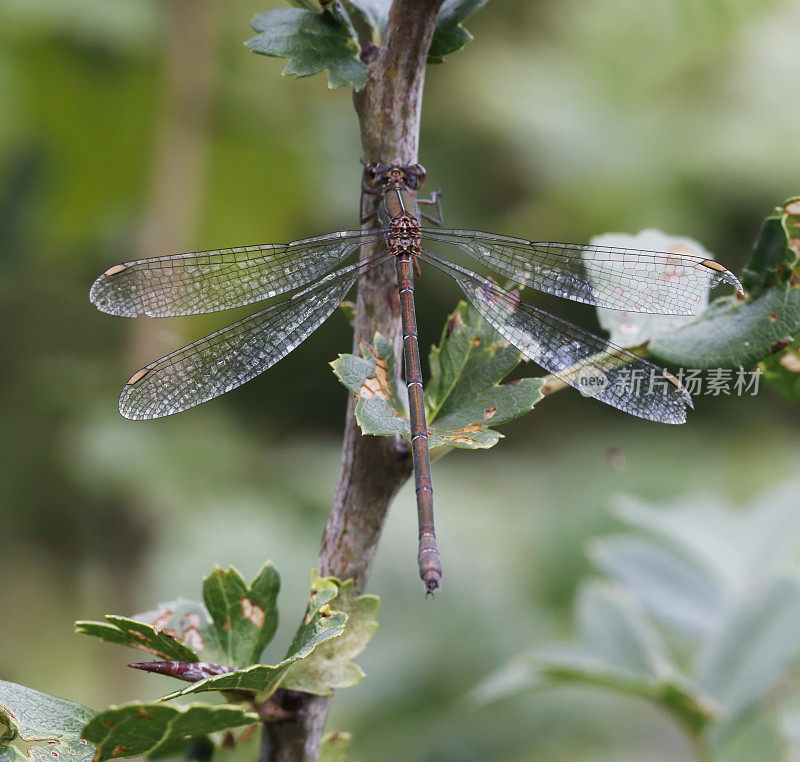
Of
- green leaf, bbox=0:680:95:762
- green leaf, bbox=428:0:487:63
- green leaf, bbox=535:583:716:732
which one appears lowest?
green leaf, bbox=535:583:716:732

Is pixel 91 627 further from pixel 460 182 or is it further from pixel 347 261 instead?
pixel 460 182

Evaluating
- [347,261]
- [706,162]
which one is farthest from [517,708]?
[706,162]

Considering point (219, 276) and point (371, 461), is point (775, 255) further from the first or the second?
point (219, 276)

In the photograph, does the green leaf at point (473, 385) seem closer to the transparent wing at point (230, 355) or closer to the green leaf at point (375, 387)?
the green leaf at point (375, 387)

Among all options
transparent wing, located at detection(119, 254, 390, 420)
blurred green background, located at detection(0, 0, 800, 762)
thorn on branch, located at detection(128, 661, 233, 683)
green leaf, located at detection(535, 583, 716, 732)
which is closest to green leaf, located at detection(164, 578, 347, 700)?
thorn on branch, located at detection(128, 661, 233, 683)

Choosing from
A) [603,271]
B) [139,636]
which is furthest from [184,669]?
[603,271]

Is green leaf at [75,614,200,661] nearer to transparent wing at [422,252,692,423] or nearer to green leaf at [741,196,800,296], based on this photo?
transparent wing at [422,252,692,423]
